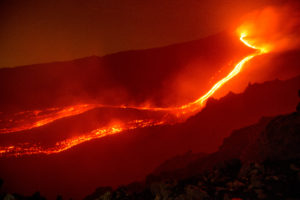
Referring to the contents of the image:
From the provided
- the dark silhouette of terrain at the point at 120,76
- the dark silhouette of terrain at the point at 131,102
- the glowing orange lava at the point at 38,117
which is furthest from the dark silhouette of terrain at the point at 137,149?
the dark silhouette of terrain at the point at 120,76

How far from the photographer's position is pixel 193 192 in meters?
3.43

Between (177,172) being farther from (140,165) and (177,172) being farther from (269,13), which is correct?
(269,13)

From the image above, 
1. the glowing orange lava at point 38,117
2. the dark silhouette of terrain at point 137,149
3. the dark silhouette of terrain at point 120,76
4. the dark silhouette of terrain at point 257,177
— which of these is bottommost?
the dark silhouette of terrain at point 257,177

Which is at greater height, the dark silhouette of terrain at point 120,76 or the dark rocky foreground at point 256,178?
the dark silhouette of terrain at point 120,76

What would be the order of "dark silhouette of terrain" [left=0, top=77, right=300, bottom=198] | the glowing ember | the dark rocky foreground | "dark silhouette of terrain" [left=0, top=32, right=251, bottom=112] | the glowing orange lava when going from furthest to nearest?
"dark silhouette of terrain" [left=0, top=32, right=251, bottom=112], the glowing orange lava, the glowing ember, "dark silhouette of terrain" [left=0, top=77, right=300, bottom=198], the dark rocky foreground

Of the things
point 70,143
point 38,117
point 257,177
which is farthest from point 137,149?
point 257,177

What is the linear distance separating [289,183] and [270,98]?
6462 mm

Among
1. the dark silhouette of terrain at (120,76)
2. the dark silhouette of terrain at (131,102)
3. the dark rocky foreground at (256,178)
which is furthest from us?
the dark silhouette of terrain at (120,76)

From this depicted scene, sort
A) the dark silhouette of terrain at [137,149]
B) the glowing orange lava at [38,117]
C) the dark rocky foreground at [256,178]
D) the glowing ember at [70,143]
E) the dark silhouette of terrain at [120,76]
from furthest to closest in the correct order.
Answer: the dark silhouette of terrain at [120,76] → the glowing orange lava at [38,117] → the glowing ember at [70,143] → the dark silhouette of terrain at [137,149] → the dark rocky foreground at [256,178]

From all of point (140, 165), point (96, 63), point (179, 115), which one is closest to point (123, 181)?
point (140, 165)

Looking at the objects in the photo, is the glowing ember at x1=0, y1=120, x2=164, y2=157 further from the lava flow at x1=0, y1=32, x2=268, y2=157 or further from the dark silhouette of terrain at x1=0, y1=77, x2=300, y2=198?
the dark silhouette of terrain at x1=0, y1=77, x2=300, y2=198

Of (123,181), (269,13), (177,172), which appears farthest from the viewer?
(269,13)

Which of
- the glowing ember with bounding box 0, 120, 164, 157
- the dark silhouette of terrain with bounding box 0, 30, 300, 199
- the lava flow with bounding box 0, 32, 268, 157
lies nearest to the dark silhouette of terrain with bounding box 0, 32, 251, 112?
the dark silhouette of terrain with bounding box 0, 30, 300, 199

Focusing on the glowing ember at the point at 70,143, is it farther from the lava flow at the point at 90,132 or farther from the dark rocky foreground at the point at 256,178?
the dark rocky foreground at the point at 256,178
